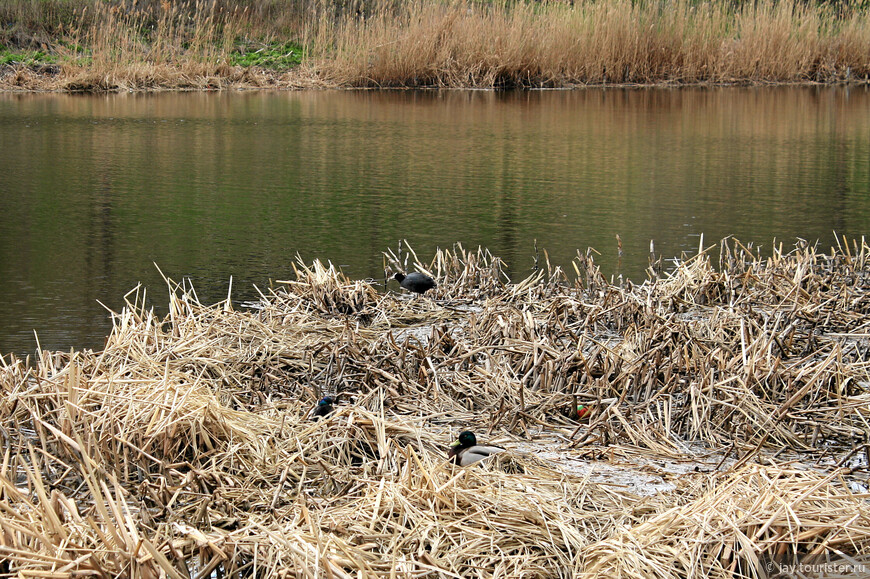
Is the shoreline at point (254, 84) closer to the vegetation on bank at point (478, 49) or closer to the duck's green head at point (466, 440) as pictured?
the vegetation on bank at point (478, 49)

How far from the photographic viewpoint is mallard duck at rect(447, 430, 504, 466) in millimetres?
3838

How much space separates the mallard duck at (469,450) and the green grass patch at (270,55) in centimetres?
2319

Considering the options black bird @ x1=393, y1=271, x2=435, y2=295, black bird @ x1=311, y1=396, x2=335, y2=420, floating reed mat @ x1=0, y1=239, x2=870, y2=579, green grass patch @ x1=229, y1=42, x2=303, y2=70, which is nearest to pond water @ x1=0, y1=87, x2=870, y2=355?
black bird @ x1=393, y1=271, x2=435, y2=295

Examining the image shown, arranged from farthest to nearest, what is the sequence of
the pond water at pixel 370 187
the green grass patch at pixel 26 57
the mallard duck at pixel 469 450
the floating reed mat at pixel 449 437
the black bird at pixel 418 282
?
the green grass patch at pixel 26 57, the pond water at pixel 370 187, the black bird at pixel 418 282, the mallard duck at pixel 469 450, the floating reed mat at pixel 449 437

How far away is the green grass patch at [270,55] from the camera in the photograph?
85.9ft

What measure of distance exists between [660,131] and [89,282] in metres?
10.9

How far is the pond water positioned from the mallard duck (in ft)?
11.0

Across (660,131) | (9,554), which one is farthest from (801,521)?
(660,131)

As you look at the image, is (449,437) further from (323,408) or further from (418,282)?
(418,282)

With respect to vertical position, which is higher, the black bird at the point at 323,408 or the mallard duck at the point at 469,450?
the black bird at the point at 323,408

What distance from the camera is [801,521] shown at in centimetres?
323

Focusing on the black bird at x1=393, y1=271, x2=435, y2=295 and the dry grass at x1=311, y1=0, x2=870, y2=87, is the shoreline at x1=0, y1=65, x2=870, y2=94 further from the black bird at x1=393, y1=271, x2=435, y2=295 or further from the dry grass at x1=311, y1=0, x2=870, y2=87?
the black bird at x1=393, y1=271, x2=435, y2=295

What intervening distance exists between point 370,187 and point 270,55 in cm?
1619

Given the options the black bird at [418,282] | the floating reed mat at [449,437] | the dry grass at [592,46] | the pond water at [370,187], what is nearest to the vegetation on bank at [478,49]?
the dry grass at [592,46]
